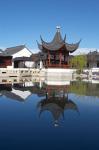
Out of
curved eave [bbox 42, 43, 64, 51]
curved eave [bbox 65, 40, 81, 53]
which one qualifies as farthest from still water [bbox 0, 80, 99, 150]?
curved eave [bbox 65, 40, 81, 53]

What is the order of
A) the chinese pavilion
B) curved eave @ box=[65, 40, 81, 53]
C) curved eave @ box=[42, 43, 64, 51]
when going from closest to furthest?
curved eave @ box=[42, 43, 64, 51], the chinese pavilion, curved eave @ box=[65, 40, 81, 53]

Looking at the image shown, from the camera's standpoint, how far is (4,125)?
968 centimetres

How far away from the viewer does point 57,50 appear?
4106 centimetres

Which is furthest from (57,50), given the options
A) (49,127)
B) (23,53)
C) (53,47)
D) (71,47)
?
(49,127)

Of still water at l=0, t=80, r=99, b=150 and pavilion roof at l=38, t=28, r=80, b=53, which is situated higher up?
Answer: pavilion roof at l=38, t=28, r=80, b=53

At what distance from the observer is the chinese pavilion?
4109cm

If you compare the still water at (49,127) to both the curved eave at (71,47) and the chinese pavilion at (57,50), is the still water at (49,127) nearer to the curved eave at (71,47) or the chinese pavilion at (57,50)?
the chinese pavilion at (57,50)

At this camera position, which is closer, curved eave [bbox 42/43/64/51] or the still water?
the still water

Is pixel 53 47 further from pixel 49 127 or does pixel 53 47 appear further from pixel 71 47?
pixel 49 127

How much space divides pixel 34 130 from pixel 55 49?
3234cm

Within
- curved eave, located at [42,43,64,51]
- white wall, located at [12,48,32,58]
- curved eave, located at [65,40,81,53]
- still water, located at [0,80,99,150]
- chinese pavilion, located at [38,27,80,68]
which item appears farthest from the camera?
white wall, located at [12,48,32,58]

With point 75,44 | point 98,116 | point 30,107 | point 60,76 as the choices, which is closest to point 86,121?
point 98,116

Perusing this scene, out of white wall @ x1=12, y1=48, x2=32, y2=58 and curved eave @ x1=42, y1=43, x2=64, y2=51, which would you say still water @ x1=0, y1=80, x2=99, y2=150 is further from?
white wall @ x1=12, y1=48, x2=32, y2=58

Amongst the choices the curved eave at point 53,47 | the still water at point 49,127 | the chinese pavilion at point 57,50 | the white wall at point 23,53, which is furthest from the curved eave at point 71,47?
the still water at point 49,127
